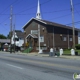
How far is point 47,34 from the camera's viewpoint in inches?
2238

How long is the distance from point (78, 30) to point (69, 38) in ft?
13.7

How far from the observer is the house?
57.1 m

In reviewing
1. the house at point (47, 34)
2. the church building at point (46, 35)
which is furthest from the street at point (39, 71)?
the house at point (47, 34)

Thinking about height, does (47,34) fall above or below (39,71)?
above

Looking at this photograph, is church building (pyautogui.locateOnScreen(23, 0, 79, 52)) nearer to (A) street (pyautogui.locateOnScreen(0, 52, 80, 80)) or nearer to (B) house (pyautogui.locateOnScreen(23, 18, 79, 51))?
(B) house (pyautogui.locateOnScreen(23, 18, 79, 51))

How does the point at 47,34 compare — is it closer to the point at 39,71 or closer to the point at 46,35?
the point at 46,35

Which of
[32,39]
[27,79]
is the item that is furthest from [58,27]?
[27,79]

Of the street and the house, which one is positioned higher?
the house

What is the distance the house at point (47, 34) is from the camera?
187 feet

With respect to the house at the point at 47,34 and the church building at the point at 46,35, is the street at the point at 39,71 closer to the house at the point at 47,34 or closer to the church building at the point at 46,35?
the church building at the point at 46,35

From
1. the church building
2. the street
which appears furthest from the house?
the street

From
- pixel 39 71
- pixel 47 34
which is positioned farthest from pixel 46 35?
pixel 39 71

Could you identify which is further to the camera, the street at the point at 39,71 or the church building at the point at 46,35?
the church building at the point at 46,35

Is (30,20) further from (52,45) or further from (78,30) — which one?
(78,30)
